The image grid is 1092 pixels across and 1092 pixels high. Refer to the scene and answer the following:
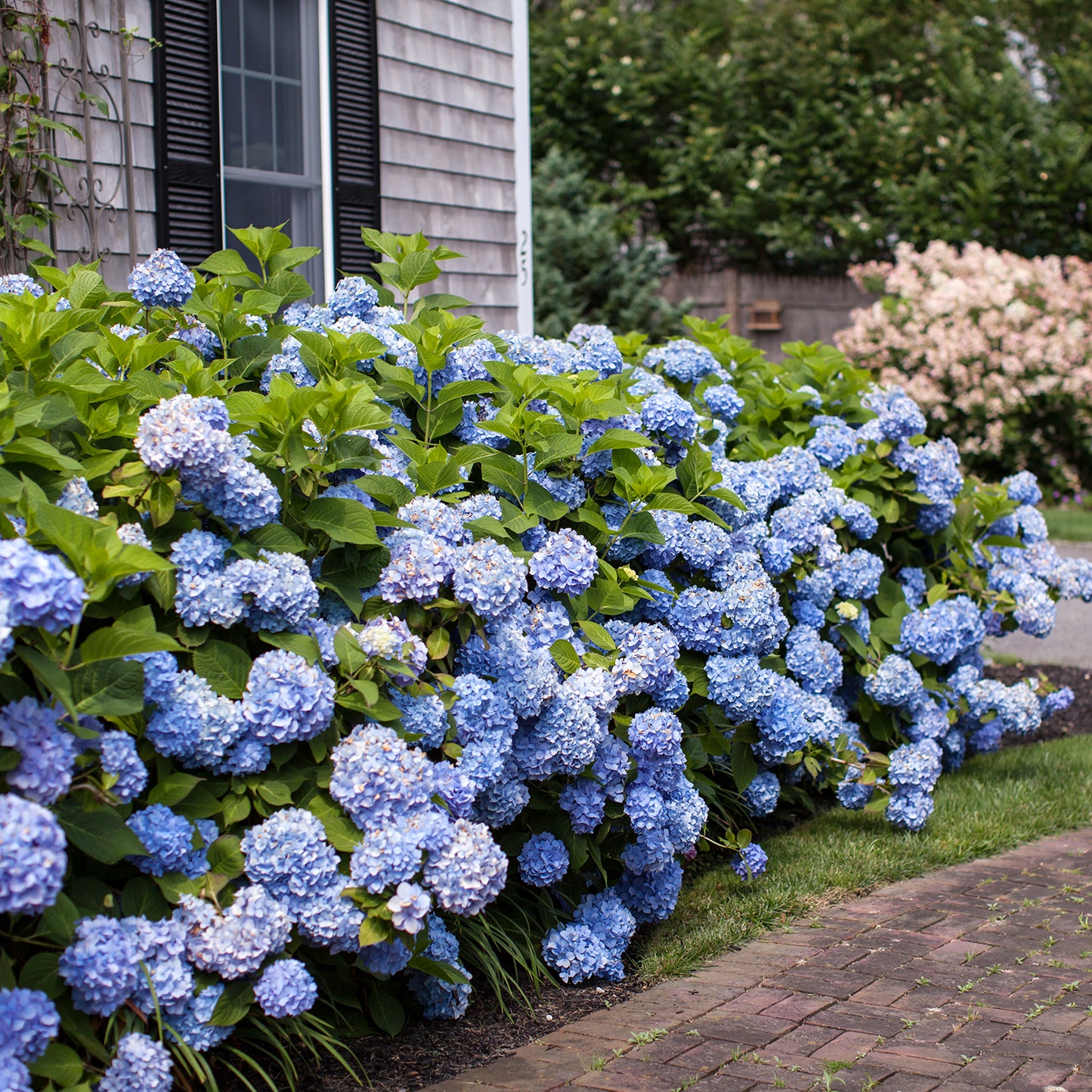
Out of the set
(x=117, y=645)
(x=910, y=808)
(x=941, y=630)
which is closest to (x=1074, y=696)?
(x=941, y=630)

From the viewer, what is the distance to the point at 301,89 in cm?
660

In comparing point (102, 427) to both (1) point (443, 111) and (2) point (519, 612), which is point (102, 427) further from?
(1) point (443, 111)

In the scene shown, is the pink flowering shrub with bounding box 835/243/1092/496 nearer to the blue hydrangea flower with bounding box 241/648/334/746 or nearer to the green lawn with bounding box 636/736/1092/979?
the green lawn with bounding box 636/736/1092/979

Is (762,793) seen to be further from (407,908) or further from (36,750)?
(36,750)

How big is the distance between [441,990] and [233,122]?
15.1ft

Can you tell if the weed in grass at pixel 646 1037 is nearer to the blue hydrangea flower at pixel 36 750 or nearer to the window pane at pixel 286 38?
the blue hydrangea flower at pixel 36 750

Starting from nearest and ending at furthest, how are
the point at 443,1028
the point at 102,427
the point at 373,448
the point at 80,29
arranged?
the point at 102,427
the point at 443,1028
the point at 373,448
the point at 80,29

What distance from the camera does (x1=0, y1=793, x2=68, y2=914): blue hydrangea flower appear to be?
2.00m

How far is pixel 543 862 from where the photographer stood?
3148 mm

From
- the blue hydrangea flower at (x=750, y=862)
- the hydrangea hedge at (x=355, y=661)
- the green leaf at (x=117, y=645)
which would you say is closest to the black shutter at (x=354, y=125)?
the hydrangea hedge at (x=355, y=661)

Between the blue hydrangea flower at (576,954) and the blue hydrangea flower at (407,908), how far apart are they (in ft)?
2.39

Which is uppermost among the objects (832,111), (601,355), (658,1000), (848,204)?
(832,111)

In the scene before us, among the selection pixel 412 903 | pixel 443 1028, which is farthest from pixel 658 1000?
pixel 412 903

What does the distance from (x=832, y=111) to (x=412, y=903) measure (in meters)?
14.7
